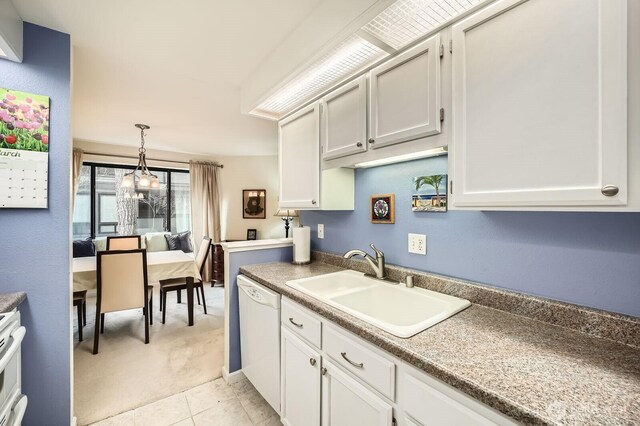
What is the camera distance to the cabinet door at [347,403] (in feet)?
3.22

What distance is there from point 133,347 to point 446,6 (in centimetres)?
356

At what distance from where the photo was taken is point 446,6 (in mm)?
1064

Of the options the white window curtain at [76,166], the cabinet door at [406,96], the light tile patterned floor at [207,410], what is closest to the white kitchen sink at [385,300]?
the cabinet door at [406,96]

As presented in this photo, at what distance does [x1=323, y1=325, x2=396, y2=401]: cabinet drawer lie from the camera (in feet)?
3.13

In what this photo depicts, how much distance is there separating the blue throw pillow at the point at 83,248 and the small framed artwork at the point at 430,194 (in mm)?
5055

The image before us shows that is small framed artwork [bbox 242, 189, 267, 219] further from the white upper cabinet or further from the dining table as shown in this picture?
the white upper cabinet

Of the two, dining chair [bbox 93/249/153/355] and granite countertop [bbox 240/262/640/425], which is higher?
granite countertop [bbox 240/262/640/425]

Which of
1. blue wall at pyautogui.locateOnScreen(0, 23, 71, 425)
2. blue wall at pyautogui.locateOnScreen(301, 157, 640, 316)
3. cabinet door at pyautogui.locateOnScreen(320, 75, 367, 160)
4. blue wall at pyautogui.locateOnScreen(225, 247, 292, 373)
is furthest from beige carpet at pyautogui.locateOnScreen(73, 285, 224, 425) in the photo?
cabinet door at pyautogui.locateOnScreen(320, 75, 367, 160)

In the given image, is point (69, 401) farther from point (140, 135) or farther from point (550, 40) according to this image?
point (140, 135)

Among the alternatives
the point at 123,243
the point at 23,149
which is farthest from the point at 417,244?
the point at 123,243

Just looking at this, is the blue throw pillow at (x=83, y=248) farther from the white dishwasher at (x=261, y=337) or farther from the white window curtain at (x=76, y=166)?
the white dishwasher at (x=261, y=337)

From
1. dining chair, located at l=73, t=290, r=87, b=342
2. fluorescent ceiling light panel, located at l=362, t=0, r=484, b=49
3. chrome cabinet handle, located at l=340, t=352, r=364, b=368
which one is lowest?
dining chair, located at l=73, t=290, r=87, b=342

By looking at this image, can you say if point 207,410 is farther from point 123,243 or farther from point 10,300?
point 123,243

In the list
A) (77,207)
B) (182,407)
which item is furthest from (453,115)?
(77,207)
